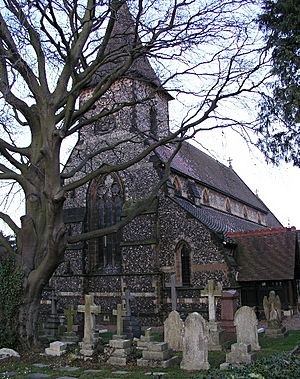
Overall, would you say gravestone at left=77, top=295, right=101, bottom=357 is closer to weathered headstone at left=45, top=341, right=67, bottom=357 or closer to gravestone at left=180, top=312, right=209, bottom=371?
weathered headstone at left=45, top=341, right=67, bottom=357

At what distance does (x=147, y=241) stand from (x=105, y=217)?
11.5 ft

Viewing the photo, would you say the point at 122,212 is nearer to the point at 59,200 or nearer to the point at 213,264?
the point at 213,264

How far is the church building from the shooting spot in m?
18.4

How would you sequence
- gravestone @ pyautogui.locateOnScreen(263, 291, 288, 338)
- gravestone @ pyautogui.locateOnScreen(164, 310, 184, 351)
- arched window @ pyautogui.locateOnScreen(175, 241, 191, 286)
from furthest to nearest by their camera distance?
1. arched window @ pyautogui.locateOnScreen(175, 241, 191, 286)
2. gravestone @ pyautogui.locateOnScreen(263, 291, 288, 338)
3. gravestone @ pyautogui.locateOnScreen(164, 310, 184, 351)

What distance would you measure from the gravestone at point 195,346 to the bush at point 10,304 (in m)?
4.47

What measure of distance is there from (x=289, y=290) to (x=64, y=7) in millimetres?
15174

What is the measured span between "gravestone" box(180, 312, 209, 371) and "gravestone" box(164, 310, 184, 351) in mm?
1911

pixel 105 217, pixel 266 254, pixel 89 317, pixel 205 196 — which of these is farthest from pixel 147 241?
pixel 89 317

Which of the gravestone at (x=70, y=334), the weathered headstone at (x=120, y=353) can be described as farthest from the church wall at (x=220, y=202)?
the weathered headstone at (x=120, y=353)

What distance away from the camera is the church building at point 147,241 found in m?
18.4

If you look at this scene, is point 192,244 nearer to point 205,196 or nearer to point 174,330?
point 174,330

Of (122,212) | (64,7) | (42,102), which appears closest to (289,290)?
(122,212)

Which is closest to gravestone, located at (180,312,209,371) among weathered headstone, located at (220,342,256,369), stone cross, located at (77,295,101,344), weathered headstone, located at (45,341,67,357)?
weathered headstone, located at (220,342,256,369)

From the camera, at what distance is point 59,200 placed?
10898mm
